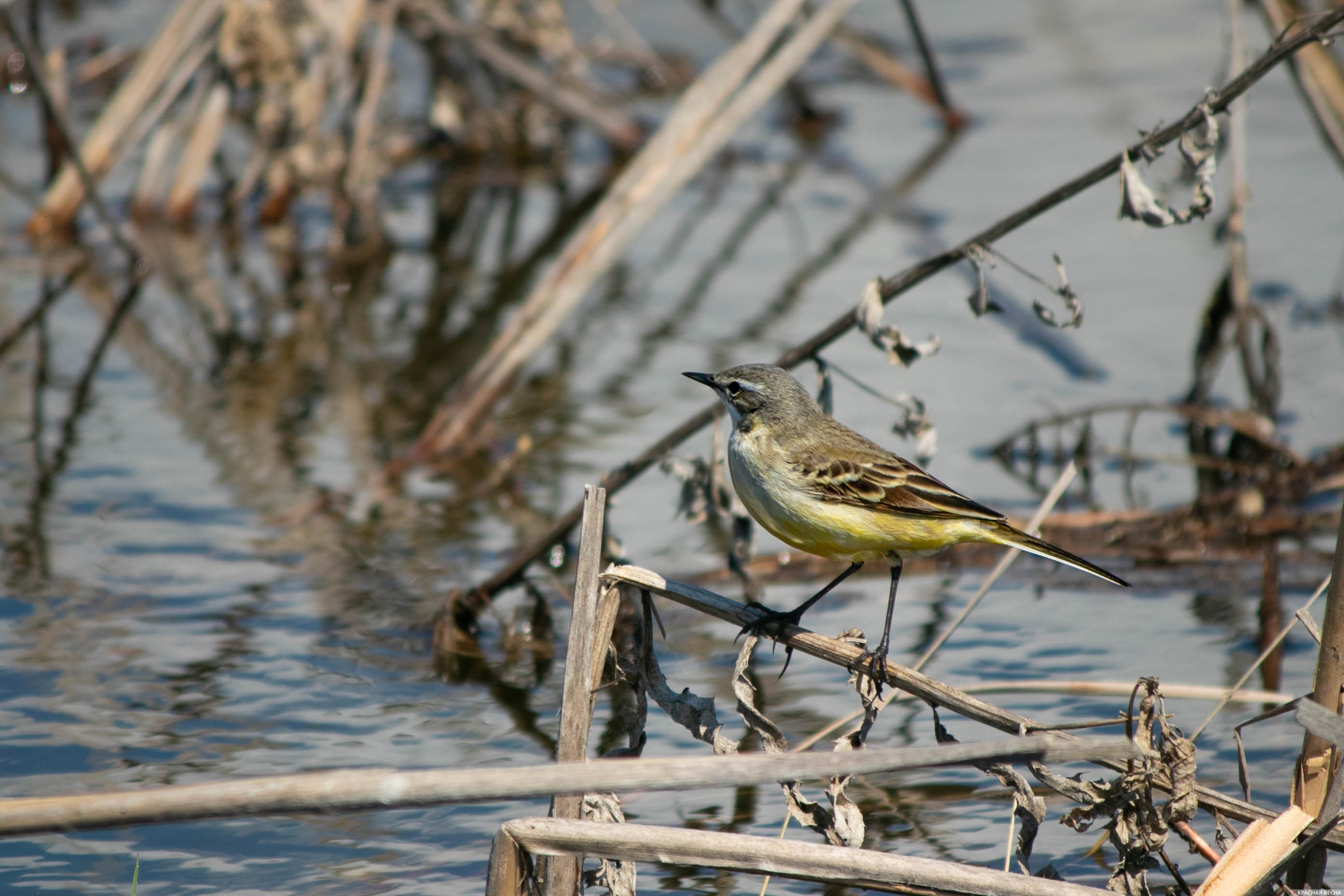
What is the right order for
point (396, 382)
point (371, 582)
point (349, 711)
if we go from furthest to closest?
point (396, 382) → point (371, 582) → point (349, 711)

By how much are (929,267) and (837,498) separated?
94cm

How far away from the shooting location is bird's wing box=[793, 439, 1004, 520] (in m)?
4.61

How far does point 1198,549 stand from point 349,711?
4.18 meters

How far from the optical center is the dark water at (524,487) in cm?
499

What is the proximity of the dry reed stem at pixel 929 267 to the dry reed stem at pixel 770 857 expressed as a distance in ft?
3.70

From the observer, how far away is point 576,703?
139 inches

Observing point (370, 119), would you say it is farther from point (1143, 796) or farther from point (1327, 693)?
point (1327, 693)

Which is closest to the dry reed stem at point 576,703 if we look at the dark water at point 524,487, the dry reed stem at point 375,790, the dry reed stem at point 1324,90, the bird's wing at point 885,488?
the dry reed stem at point 375,790

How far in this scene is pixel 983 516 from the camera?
4594 millimetres

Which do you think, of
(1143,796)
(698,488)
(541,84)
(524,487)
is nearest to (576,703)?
(1143,796)

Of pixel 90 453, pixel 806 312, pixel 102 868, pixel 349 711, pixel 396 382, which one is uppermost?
pixel 806 312

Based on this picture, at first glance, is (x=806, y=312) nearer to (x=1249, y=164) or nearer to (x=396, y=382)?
(x=396, y=382)

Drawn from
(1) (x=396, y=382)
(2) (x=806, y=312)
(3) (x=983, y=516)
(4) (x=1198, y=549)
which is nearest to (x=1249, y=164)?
(2) (x=806, y=312)

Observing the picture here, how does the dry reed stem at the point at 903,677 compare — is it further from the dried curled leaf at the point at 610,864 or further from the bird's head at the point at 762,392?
the bird's head at the point at 762,392
